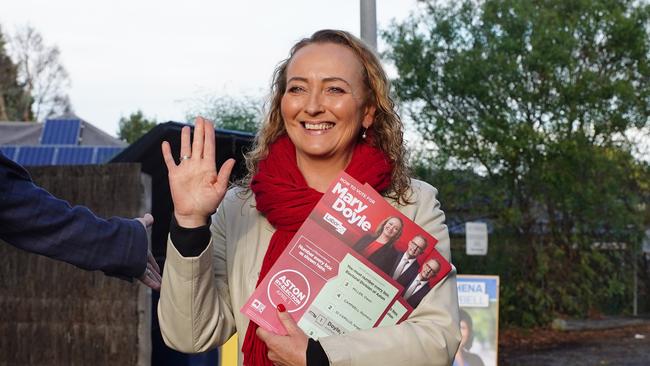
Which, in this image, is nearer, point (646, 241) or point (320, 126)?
point (320, 126)

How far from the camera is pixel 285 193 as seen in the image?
8.71ft

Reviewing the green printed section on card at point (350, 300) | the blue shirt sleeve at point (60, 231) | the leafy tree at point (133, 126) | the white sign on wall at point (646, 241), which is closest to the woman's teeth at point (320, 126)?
the green printed section on card at point (350, 300)

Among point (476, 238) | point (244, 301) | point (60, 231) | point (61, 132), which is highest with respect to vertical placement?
point (61, 132)

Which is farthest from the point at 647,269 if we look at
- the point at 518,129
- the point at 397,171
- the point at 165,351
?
the point at 397,171

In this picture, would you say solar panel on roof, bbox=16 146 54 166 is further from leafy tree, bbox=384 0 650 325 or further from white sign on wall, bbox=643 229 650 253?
white sign on wall, bbox=643 229 650 253

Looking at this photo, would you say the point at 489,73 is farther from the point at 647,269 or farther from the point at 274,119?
A: the point at 274,119

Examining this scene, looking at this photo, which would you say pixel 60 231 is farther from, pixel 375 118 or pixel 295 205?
pixel 375 118

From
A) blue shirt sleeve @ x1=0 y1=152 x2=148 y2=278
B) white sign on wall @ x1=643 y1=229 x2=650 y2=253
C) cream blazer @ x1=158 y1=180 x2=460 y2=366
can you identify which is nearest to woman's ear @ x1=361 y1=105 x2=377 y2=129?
cream blazer @ x1=158 y1=180 x2=460 y2=366

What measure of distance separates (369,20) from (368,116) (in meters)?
4.77

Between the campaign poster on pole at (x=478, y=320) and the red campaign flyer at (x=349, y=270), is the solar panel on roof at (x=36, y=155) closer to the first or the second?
the campaign poster on pole at (x=478, y=320)

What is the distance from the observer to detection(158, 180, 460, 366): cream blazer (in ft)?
7.98

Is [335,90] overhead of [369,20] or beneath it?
beneath

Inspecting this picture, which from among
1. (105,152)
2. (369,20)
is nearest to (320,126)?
(369,20)

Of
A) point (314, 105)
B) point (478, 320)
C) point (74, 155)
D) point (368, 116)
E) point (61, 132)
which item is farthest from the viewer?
point (61, 132)
